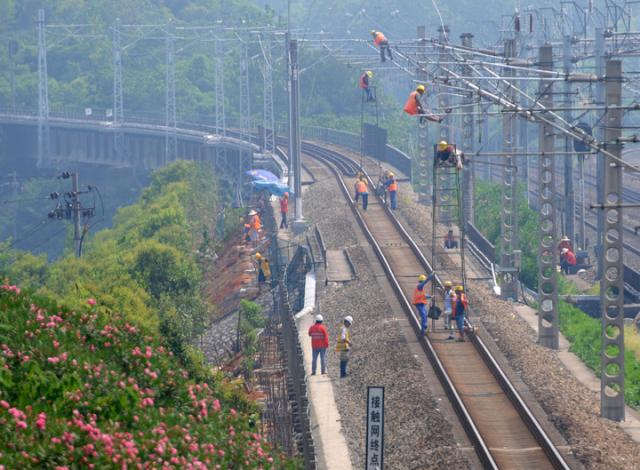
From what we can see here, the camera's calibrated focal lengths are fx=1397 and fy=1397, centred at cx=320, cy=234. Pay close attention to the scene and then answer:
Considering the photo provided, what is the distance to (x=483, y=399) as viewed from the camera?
24.9m

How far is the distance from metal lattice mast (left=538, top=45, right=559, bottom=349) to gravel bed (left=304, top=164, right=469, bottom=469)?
10.8ft

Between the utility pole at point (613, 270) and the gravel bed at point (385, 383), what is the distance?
315 centimetres

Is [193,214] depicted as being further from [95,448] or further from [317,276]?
[95,448]

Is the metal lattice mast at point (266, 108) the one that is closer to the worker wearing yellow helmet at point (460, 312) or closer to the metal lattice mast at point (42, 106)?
the metal lattice mast at point (42, 106)

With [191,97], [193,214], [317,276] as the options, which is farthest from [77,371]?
[191,97]

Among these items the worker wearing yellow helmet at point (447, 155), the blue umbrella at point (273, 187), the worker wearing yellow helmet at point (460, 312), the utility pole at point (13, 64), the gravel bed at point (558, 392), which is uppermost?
the utility pole at point (13, 64)

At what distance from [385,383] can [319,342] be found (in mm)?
1871

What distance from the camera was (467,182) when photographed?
46250 mm

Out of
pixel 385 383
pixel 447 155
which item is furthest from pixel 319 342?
pixel 447 155

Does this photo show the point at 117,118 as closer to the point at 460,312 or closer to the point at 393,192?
the point at 393,192

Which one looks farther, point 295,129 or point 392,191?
point 295,129

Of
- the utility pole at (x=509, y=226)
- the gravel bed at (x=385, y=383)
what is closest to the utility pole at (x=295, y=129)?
the gravel bed at (x=385, y=383)

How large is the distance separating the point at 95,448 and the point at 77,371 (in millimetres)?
2289

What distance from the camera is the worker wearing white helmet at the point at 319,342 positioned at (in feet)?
90.5
